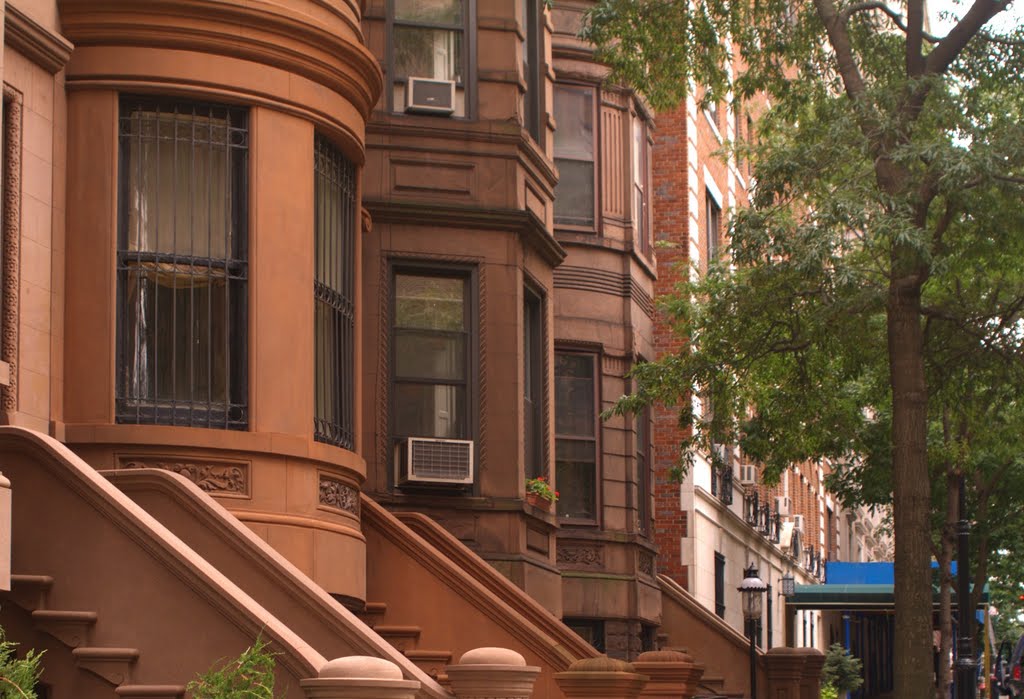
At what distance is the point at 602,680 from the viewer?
12.6 meters

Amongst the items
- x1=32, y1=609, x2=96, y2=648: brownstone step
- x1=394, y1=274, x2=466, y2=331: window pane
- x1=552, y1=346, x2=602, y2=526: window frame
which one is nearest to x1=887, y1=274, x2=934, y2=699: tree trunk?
x1=394, y1=274, x2=466, y2=331: window pane

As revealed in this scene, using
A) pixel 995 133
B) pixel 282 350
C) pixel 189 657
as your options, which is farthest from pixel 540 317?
pixel 189 657

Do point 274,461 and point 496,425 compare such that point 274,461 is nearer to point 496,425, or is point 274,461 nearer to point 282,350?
point 282,350

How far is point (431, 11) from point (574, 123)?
5.67 m

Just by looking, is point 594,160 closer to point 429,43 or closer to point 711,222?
point 429,43

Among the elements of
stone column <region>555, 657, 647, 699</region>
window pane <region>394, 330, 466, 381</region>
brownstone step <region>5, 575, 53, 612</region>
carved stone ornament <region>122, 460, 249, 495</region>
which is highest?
window pane <region>394, 330, 466, 381</region>

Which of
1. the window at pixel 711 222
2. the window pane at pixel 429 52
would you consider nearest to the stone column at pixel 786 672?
the window pane at pixel 429 52

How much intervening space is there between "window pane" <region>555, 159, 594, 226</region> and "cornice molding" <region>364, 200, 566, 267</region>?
5.16 meters

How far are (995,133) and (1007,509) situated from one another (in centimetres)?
1769

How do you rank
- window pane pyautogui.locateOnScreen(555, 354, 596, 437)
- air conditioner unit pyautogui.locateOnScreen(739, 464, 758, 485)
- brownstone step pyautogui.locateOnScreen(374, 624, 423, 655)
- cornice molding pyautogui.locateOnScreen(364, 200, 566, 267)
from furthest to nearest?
air conditioner unit pyautogui.locateOnScreen(739, 464, 758, 485) → window pane pyautogui.locateOnScreen(555, 354, 596, 437) → cornice molding pyautogui.locateOnScreen(364, 200, 566, 267) → brownstone step pyautogui.locateOnScreen(374, 624, 423, 655)

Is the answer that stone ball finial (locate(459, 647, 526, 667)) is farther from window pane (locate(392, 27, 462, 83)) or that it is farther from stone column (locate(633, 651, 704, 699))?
window pane (locate(392, 27, 462, 83))

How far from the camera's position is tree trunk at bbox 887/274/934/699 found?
56.7 ft

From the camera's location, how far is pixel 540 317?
2073 cm

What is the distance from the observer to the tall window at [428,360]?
61.6 feet
